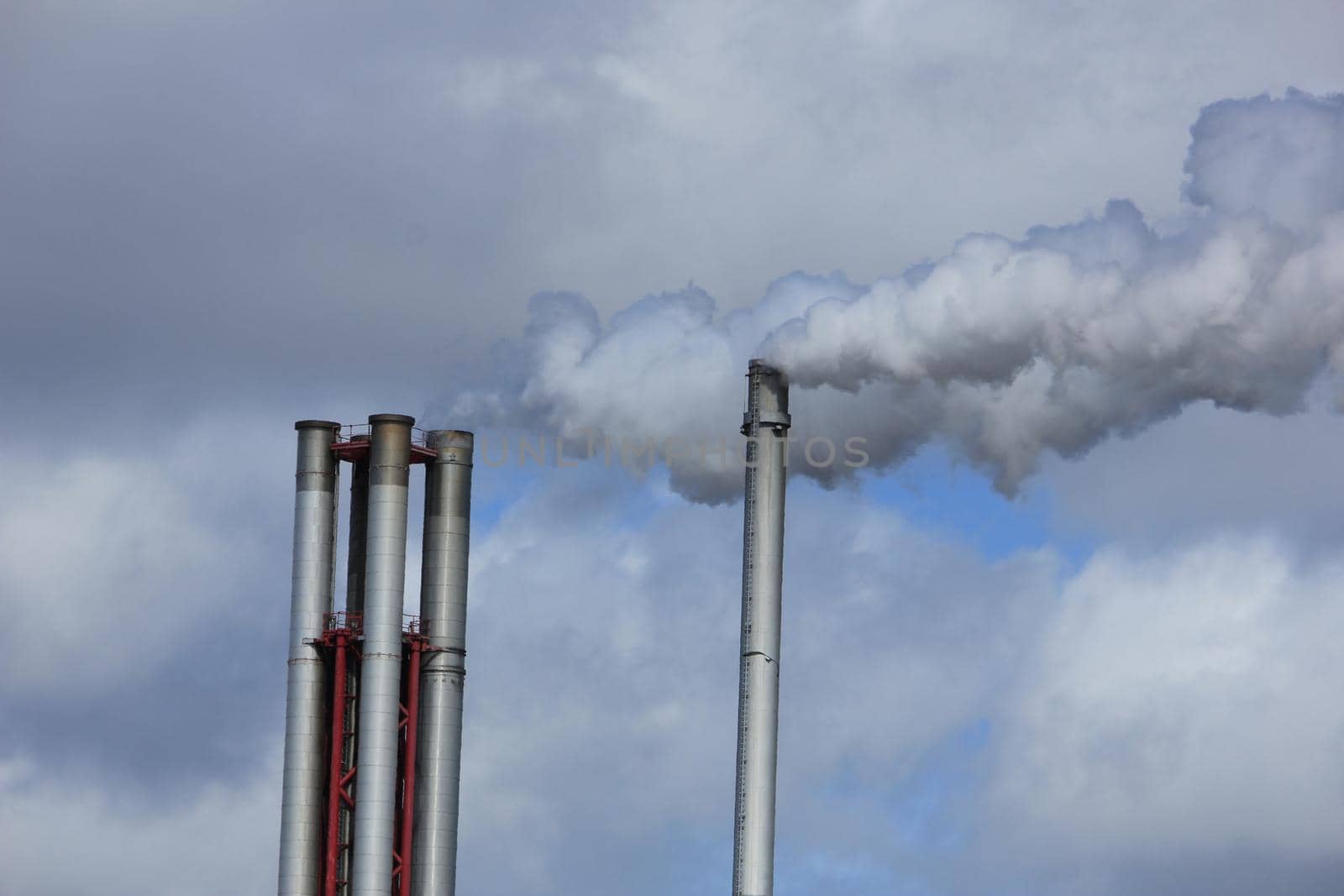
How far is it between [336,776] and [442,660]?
6.86m

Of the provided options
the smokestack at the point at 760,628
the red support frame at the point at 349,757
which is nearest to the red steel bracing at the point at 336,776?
the red support frame at the point at 349,757

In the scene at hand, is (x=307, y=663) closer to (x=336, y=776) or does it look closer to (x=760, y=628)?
(x=336, y=776)

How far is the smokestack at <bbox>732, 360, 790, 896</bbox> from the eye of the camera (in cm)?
13788

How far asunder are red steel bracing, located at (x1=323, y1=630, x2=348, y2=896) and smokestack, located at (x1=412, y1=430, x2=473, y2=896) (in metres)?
3.37

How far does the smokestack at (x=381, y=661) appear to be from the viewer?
456 ft

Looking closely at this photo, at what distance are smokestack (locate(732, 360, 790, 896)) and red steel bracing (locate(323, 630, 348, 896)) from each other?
1711cm

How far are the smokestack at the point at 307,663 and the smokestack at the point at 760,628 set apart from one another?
60.0ft

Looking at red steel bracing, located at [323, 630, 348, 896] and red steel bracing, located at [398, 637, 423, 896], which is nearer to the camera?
red steel bracing, located at [323, 630, 348, 896]

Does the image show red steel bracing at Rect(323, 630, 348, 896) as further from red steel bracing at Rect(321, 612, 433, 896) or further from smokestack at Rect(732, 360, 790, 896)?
smokestack at Rect(732, 360, 790, 896)

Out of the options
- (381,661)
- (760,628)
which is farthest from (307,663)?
(760,628)

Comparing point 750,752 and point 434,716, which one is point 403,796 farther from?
point 750,752

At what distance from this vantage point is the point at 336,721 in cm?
14100

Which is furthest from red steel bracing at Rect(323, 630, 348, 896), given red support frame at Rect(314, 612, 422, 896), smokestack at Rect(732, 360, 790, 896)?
smokestack at Rect(732, 360, 790, 896)

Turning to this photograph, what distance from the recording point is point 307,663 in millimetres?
142375
